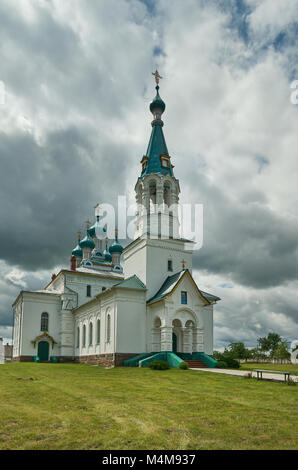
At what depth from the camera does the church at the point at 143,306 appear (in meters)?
27.7

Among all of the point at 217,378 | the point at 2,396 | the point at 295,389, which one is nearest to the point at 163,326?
the point at 217,378

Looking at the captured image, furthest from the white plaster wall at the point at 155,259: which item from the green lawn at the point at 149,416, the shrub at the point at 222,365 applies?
the green lawn at the point at 149,416

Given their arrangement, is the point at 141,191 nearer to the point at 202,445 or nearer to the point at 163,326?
the point at 163,326

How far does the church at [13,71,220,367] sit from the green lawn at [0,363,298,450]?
35.6 feet

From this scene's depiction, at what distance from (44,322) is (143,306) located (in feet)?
57.9

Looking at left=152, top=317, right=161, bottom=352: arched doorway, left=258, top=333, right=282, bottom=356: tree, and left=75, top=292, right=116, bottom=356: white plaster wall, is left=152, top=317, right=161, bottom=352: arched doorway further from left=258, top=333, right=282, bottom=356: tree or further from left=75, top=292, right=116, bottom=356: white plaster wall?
left=258, top=333, right=282, bottom=356: tree

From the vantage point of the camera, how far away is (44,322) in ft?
138

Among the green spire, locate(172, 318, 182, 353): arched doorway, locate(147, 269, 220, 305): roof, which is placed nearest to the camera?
locate(147, 269, 220, 305): roof

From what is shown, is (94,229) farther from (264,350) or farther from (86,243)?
(264,350)

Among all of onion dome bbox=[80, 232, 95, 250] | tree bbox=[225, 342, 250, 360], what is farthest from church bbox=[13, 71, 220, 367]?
tree bbox=[225, 342, 250, 360]

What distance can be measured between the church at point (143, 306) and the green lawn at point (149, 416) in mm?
10857

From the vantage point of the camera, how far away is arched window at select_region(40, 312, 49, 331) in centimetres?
4191

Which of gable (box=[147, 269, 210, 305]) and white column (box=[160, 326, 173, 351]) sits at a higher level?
gable (box=[147, 269, 210, 305])

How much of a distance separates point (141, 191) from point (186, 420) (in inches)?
1029
